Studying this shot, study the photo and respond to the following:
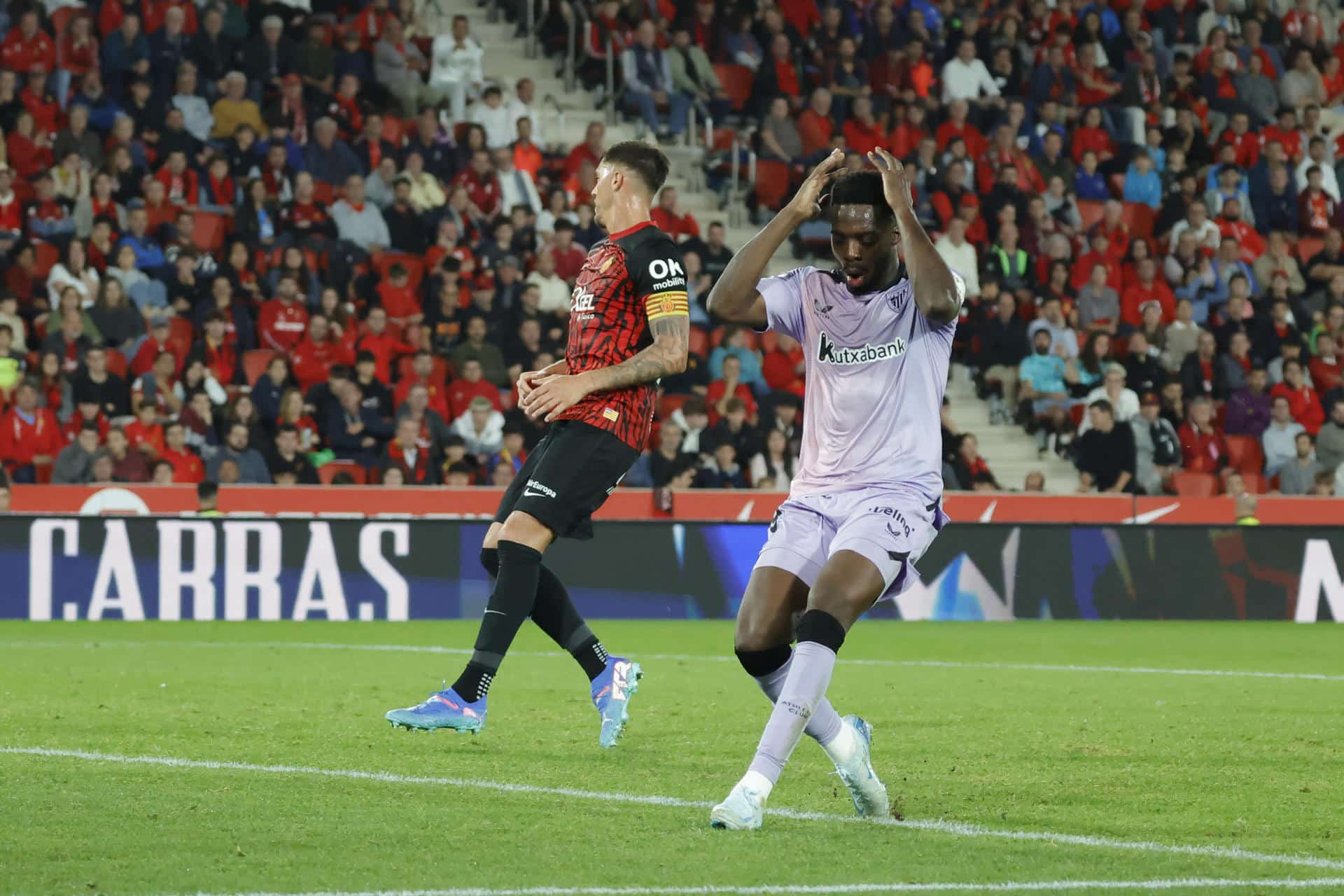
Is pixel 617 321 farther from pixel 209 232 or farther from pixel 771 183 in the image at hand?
pixel 771 183

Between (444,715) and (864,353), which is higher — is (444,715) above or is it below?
below

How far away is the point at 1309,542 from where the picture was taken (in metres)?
17.2

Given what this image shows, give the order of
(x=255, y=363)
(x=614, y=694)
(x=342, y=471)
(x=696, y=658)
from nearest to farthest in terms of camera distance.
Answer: (x=614, y=694) < (x=696, y=658) < (x=342, y=471) < (x=255, y=363)

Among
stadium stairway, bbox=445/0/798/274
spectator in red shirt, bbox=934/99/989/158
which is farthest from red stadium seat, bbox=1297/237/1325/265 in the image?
stadium stairway, bbox=445/0/798/274

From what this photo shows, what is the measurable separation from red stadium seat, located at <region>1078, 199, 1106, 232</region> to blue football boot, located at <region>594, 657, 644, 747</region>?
17.1m

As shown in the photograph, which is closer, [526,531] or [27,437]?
[526,531]

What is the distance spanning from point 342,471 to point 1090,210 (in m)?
10.7

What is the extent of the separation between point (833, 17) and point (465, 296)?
7.44 metres

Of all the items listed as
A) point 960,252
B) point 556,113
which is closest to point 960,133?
point 960,252

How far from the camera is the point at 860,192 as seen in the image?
616 centimetres

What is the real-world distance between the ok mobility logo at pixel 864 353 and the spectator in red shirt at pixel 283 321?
42.3 feet

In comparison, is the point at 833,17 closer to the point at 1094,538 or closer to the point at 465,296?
the point at 465,296

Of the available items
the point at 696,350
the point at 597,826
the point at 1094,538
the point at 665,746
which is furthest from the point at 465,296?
the point at 597,826

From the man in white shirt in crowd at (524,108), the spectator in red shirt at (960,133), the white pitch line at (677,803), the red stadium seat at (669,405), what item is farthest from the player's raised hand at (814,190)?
the spectator in red shirt at (960,133)
